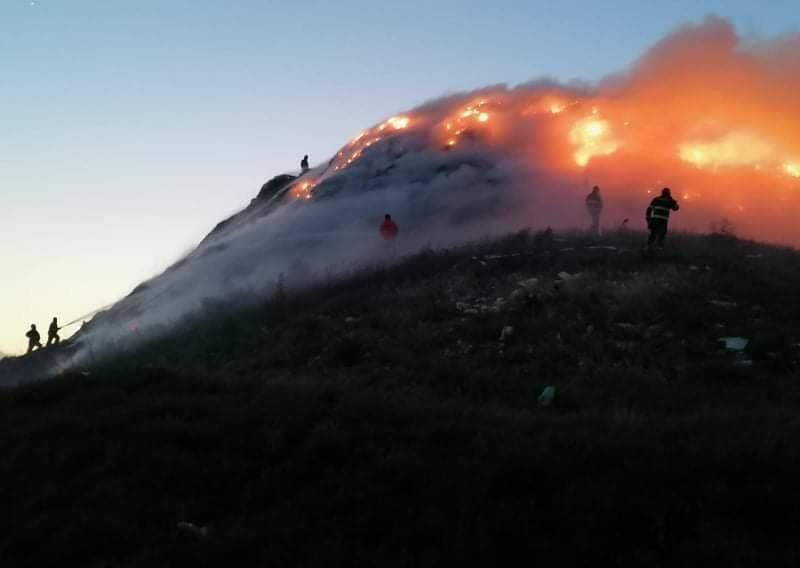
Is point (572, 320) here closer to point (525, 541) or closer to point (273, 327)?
point (273, 327)

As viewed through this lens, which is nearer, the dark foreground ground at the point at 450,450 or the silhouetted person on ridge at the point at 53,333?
the dark foreground ground at the point at 450,450

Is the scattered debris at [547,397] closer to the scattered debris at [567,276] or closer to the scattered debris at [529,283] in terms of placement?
the scattered debris at [529,283]

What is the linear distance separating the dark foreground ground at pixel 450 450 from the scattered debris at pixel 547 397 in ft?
0.47

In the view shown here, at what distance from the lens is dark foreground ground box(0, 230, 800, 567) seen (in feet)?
15.6

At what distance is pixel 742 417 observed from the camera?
703 cm

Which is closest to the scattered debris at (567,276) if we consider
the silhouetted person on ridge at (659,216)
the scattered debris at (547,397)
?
the silhouetted person on ridge at (659,216)

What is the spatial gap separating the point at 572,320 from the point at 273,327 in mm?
5860

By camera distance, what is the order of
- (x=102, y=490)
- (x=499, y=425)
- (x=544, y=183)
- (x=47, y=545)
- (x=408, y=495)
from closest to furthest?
1. (x=47, y=545)
2. (x=408, y=495)
3. (x=102, y=490)
4. (x=499, y=425)
5. (x=544, y=183)

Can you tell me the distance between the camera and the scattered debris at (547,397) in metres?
8.91

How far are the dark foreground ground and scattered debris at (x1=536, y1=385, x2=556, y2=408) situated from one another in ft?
0.47

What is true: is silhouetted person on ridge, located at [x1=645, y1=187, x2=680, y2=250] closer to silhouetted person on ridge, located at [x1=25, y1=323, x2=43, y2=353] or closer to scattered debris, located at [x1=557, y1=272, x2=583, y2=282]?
scattered debris, located at [x1=557, y1=272, x2=583, y2=282]

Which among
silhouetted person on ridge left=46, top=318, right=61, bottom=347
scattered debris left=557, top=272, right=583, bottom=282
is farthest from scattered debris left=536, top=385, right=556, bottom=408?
silhouetted person on ridge left=46, top=318, right=61, bottom=347

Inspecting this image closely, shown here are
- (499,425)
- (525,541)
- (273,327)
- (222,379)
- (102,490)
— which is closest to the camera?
(525,541)

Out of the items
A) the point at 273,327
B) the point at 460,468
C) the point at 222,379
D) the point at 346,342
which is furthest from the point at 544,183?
the point at 460,468
